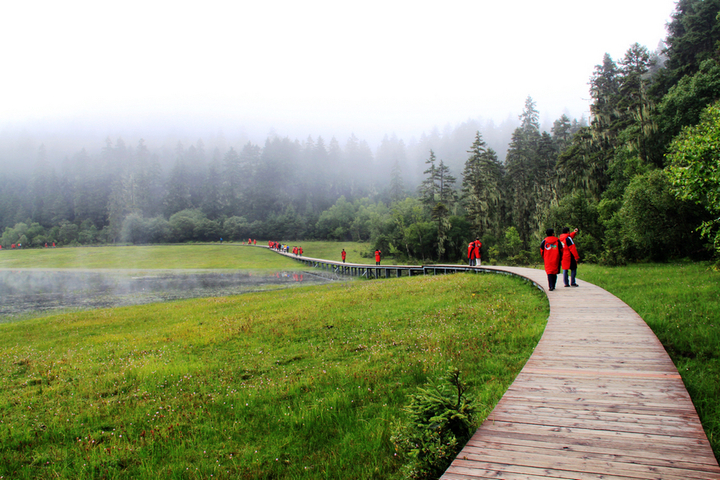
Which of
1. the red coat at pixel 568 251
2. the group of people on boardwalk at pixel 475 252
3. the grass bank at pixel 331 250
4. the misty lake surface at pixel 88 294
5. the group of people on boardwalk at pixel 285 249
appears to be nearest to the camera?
the red coat at pixel 568 251

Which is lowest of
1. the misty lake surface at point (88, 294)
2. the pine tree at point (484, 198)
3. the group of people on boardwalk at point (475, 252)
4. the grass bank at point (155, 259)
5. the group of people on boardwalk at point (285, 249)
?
the misty lake surface at point (88, 294)

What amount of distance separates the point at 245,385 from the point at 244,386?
6 centimetres

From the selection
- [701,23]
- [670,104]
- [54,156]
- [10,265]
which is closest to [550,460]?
[670,104]

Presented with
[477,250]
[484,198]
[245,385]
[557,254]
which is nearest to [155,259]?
[484,198]

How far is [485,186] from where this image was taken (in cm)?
5431

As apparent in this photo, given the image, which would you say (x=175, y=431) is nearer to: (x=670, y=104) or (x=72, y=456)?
(x=72, y=456)

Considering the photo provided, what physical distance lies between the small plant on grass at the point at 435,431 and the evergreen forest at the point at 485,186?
14.2 m

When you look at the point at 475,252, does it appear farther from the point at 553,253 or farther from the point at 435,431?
the point at 435,431

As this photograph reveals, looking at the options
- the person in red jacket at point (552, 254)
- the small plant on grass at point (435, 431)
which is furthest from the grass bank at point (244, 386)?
the person in red jacket at point (552, 254)

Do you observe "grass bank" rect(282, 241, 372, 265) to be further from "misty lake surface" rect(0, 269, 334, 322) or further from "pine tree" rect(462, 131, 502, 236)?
"misty lake surface" rect(0, 269, 334, 322)

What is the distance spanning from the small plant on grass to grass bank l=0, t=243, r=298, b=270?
5046 cm

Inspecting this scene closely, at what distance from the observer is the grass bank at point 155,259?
5873 cm

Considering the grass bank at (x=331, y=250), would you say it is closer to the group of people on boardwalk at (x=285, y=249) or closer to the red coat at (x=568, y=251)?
the group of people on boardwalk at (x=285, y=249)

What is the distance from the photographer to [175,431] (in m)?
5.38
